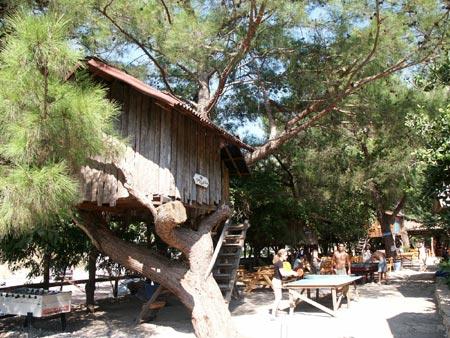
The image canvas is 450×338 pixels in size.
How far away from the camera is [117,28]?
968 centimetres

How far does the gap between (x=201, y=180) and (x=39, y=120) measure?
5225mm

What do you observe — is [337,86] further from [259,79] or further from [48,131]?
[48,131]

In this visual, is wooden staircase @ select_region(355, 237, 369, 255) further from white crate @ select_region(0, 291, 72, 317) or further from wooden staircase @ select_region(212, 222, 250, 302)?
white crate @ select_region(0, 291, 72, 317)

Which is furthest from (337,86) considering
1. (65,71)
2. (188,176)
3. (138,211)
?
(65,71)

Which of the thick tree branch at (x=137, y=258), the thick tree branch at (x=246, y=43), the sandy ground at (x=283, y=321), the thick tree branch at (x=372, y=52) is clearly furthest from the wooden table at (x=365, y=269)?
the thick tree branch at (x=137, y=258)

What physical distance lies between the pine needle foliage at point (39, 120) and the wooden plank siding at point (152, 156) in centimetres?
264

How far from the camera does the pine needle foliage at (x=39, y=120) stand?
474 centimetres

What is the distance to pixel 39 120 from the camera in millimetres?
5012

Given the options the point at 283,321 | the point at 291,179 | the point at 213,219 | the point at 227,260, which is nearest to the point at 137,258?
the point at 213,219

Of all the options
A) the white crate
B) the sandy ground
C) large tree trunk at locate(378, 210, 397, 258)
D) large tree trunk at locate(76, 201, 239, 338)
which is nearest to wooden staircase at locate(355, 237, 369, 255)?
large tree trunk at locate(378, 210, 397, 258)

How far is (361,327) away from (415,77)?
5822 millimetres

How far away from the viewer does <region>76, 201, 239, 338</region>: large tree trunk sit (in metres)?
8.30

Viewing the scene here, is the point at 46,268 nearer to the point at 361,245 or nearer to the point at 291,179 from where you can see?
the point at 291,179

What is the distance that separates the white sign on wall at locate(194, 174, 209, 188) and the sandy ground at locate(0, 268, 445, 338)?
3.01 metres
